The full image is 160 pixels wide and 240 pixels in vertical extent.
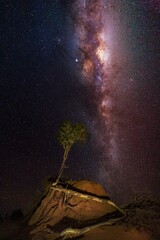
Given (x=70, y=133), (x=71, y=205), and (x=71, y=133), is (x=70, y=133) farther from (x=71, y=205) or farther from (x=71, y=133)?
(x=71, y=205)

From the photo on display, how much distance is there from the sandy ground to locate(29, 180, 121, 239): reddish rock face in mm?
2464

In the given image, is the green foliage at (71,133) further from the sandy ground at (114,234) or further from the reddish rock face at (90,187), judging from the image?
the sandy ground at (114,234)

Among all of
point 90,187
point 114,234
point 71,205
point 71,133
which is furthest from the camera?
point 71,133

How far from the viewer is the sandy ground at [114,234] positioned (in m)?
21.3

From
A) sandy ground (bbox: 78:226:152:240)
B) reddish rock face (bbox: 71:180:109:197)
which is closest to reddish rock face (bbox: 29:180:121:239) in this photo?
reddish rock face (bbox: 71:180:109:197)

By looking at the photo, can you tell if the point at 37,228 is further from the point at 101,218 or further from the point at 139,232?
the point at 139,232

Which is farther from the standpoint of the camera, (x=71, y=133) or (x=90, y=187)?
(x=71, y=133)

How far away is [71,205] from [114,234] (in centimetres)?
508

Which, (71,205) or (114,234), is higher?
(71,205)

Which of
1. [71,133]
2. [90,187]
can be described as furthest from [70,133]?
[90,187]

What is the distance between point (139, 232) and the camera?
21906mm

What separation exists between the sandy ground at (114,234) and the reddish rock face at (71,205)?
8.08 ft

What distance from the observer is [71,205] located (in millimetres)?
25766

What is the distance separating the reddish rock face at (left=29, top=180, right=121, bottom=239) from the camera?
24953 mm
